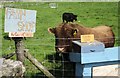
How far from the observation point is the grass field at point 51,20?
7219mm

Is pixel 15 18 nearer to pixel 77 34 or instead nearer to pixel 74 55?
A: pixel 74 55

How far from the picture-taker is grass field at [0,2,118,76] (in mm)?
7219

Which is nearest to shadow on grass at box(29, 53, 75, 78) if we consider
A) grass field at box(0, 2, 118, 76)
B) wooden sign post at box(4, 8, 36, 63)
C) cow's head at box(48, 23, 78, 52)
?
grass field at box(0, 2, 118, 76)

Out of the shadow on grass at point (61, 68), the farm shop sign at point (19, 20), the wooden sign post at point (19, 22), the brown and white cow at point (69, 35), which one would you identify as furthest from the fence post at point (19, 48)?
the brown and white cow at point (69, 35)

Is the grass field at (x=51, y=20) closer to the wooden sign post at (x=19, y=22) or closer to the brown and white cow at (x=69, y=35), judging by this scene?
the brown and white cow at (x=69, y=35)

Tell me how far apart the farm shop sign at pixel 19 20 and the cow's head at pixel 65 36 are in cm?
119

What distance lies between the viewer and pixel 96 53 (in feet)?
15.0

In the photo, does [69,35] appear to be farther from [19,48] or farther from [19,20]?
[19,20]

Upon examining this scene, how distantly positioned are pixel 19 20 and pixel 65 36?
1476 mm

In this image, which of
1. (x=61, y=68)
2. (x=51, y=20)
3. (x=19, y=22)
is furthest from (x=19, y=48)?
(x=51, y=20)

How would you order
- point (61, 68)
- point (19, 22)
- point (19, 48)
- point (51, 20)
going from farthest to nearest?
point (51, 20)
point (61, 68)
point (19, 48)
point (19, 22)

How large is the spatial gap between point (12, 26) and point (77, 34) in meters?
1.70

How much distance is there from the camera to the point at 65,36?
6164 millimetres

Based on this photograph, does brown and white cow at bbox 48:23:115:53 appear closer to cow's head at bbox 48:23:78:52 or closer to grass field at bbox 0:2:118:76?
cow's head at bbox 48:23:78:52
